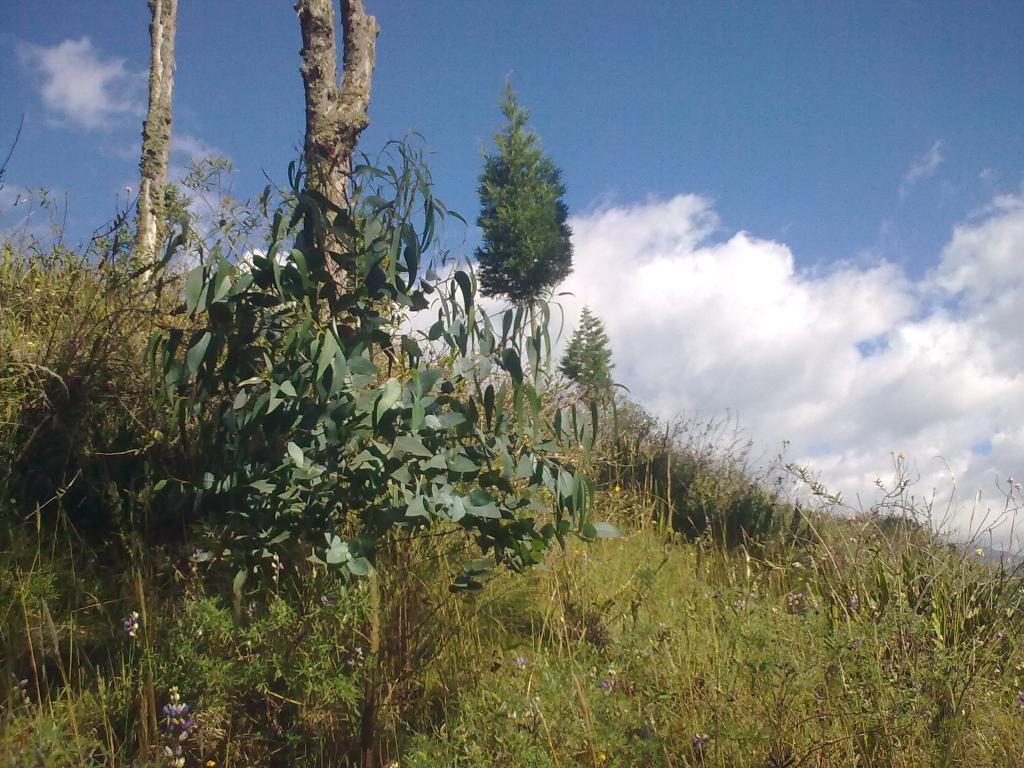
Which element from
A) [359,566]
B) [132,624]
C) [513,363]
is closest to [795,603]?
[513,363]

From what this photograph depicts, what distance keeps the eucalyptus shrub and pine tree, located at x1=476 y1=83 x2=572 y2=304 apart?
23.0 meters

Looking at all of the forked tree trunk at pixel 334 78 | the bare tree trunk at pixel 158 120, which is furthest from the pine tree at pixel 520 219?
the forked tree trunk at pixel 334 78

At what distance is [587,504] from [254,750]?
1414 millimetres

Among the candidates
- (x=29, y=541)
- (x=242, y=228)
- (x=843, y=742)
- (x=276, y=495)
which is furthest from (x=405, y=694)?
(x=242, y=228)

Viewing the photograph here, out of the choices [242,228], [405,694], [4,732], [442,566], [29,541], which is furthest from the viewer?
[242,228]

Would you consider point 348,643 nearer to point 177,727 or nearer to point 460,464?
point 177,727

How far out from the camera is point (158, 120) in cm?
977

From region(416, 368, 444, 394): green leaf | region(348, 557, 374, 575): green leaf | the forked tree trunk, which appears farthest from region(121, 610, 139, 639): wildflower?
the forked tree trunk

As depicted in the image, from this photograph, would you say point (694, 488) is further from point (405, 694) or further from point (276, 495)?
point (276, 495)

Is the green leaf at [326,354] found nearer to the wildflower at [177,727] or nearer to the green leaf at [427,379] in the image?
the green leaf at [427,379]

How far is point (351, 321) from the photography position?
261cm

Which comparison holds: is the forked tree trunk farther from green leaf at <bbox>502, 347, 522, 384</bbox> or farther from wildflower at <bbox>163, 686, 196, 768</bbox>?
wildflower at <bbox>163, 686, 196, 768</bbox>

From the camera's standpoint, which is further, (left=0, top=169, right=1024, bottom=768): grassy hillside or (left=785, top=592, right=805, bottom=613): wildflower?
(left=785, top=592, right=805, bottom=613): wildflower

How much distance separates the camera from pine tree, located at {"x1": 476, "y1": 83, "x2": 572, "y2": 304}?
25656 millimetres
